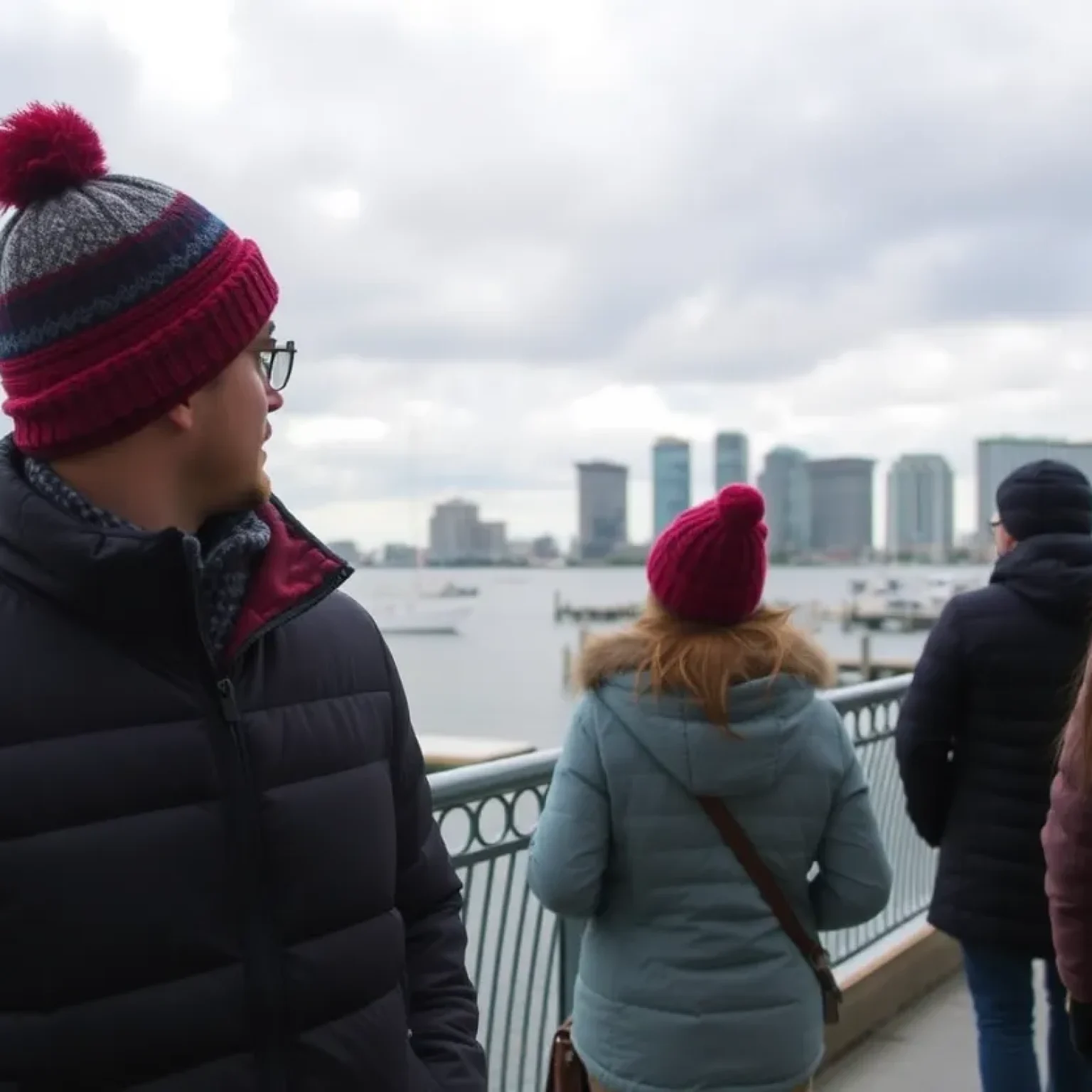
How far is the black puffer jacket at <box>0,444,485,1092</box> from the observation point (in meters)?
1.33

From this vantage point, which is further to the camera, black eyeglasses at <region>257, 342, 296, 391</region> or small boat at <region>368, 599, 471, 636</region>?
small boat at <region>368, 599, 471, 636</region>

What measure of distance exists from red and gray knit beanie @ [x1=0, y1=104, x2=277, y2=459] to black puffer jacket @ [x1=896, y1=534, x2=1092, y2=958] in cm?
249

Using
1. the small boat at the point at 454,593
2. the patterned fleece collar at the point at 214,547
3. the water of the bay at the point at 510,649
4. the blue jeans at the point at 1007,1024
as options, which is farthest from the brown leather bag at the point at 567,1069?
the small boat at the point at 454,593

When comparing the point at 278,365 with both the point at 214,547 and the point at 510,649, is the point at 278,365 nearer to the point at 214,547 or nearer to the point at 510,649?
the point at 214,547

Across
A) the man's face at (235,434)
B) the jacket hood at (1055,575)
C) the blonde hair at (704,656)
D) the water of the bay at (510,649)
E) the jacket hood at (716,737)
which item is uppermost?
the man's face at (235,434)

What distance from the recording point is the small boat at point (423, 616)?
1448 inches

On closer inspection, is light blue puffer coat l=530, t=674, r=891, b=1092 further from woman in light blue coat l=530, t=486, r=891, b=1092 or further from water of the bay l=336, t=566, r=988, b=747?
water of the bay l=336, t=566, r=988, b=747

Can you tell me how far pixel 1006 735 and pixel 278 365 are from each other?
8.26 feet

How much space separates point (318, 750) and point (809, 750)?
1.41 meters

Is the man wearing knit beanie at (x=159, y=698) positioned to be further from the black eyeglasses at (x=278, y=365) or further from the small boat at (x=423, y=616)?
the small boat at (x=423, y=616)

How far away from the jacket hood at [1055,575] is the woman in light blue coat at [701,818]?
98 cm

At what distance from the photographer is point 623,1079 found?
8.87ft

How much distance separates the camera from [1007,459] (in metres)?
4.48

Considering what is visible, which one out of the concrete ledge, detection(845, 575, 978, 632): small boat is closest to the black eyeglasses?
the concrete ledge
